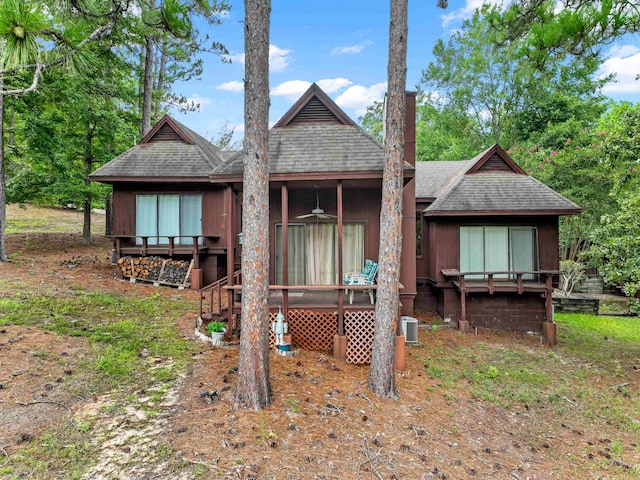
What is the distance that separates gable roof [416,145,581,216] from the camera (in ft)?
31.8

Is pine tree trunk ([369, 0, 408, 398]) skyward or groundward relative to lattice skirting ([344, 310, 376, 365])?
skyward

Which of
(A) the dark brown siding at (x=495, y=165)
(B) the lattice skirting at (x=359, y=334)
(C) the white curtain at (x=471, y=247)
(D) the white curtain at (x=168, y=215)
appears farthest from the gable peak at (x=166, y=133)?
(A) the dark brown siding at (x=495, y=165)

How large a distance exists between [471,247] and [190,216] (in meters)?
8.90

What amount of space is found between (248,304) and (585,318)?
13441 millimetres

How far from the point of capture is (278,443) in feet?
11.9

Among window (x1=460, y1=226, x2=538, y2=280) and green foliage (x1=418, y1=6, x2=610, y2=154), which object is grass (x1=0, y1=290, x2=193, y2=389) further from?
green foliage (x1=418, y1=6, x2=610, y2=154)

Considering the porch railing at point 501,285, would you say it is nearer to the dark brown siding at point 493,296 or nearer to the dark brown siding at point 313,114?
the dark brown siding at point 493,296

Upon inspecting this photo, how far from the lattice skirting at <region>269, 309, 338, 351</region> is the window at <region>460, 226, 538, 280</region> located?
5.57 metres

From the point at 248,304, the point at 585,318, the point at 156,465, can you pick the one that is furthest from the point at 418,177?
the point at 156,465

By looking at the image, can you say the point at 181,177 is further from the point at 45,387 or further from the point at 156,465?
the point at 156,465

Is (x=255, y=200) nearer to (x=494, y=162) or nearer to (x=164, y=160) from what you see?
(x=164, y=160)

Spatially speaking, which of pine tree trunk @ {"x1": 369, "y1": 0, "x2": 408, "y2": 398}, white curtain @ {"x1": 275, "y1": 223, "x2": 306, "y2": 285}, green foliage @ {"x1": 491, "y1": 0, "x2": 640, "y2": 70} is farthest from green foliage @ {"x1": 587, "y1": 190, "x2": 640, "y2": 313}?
white curtain @ {"x1": 275, "y1": 223, "x2": 306, "y2": 285}

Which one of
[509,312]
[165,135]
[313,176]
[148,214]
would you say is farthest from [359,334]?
[165,135]

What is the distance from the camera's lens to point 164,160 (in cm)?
1157
